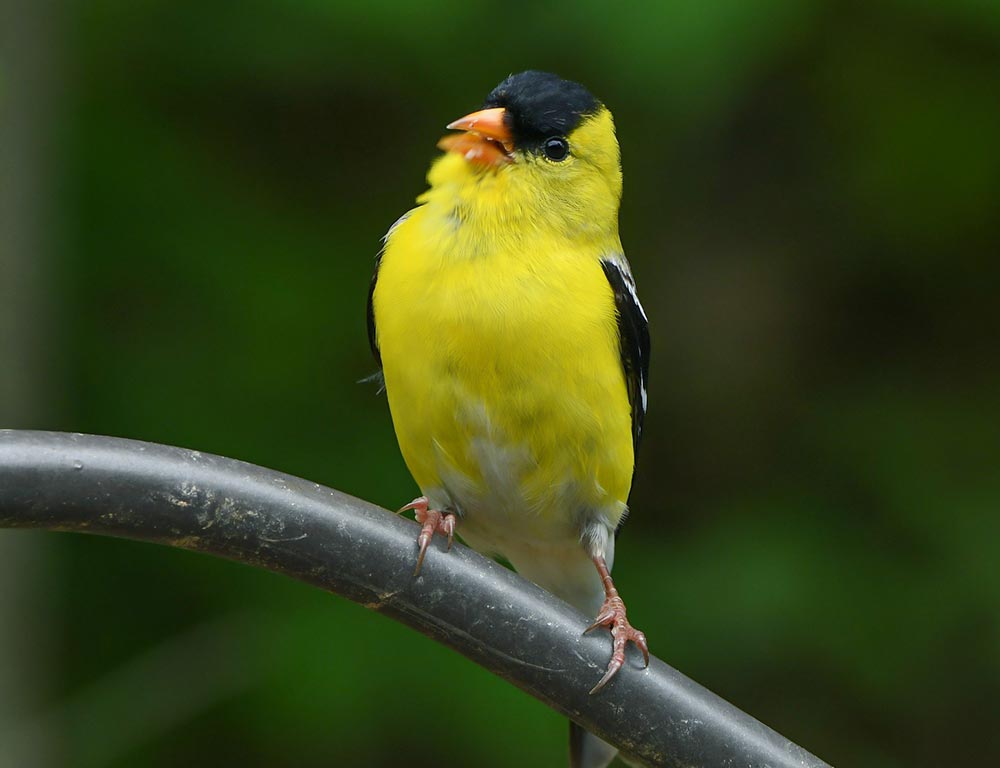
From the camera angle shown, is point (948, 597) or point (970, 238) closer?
point (948, 597)

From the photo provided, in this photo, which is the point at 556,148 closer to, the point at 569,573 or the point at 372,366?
the point at 569,573

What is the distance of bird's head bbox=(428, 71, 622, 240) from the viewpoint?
265 centimetres

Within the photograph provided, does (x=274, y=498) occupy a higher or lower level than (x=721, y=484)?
higher

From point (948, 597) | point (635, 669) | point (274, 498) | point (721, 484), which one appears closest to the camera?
point (274, 498)

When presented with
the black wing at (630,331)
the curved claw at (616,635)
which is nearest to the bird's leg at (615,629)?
the curved claw at (616,635)

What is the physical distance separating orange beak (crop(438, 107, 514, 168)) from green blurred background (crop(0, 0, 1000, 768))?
2.50 feet

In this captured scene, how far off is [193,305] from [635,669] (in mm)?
2466

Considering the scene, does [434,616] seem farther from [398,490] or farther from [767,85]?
[767,85]

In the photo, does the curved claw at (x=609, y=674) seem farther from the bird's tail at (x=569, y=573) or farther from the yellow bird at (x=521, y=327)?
the bird's tail at (x=569, y=573)

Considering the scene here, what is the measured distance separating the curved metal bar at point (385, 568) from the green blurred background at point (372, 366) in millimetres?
1793

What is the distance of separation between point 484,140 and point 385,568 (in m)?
1.08

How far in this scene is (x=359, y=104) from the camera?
4430 millimetres

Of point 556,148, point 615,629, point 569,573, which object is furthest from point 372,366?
point 615,629

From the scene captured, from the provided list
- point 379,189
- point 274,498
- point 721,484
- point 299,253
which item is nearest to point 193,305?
point 299,253
